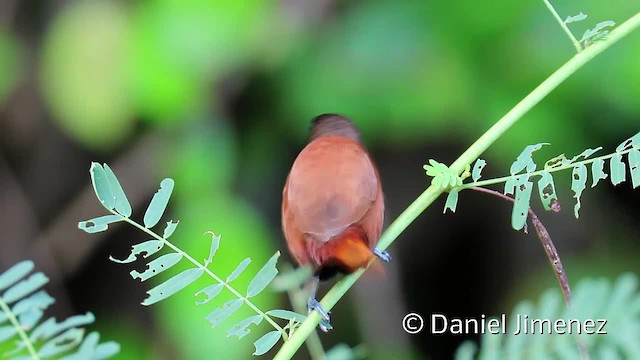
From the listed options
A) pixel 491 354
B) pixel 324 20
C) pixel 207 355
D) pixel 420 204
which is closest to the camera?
pixel 420 204

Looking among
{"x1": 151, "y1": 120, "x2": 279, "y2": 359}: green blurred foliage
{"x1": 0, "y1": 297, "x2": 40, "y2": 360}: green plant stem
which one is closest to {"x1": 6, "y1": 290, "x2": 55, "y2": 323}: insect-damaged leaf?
{"x1": 0, "y1": 297, "x2": 40, "y2": 360}: green plant stem

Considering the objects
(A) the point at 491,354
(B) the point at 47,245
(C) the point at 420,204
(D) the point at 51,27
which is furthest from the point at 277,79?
(C) the point at 420,204

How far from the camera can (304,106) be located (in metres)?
1.14

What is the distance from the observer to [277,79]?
3.87ft

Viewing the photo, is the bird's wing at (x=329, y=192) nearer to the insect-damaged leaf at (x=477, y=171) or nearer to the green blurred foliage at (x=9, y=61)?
the insect-damaged leaf at (x=477, y=171)

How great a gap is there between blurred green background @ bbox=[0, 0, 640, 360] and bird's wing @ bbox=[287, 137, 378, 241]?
44 centimetres

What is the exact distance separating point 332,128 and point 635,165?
30 centimetres

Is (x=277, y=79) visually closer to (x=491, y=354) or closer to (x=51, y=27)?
(x=51, y=27)

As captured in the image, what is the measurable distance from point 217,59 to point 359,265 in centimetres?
66

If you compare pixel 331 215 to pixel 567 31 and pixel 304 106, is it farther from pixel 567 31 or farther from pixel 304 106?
pixel 304 106

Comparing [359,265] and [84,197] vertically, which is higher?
[84,197]

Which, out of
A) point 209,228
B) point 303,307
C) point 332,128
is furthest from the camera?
point 209,228

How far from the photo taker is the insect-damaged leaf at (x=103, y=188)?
50 cm
